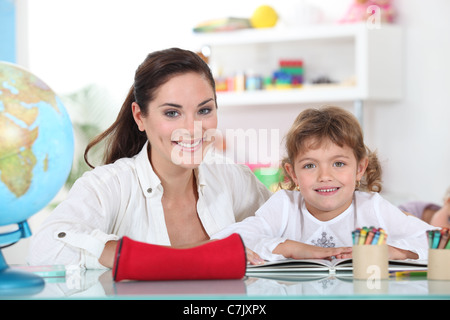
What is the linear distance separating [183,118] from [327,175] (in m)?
0.45

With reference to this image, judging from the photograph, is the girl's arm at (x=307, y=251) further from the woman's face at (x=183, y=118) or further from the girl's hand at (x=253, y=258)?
the woman's face at (x=183, y=118)

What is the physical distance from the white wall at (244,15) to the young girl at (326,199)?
2.86m

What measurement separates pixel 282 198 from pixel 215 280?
0.77 meters

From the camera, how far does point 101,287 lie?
113 cm

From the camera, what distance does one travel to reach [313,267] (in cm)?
135

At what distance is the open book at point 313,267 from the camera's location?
4.32ft

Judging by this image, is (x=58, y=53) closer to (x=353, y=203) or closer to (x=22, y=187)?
(x=353, y=203)

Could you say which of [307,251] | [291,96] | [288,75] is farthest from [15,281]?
[288,75]

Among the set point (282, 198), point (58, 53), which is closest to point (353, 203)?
point (282, 198)

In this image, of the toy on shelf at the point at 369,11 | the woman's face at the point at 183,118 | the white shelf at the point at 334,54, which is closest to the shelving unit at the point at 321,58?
the white shelf at the point at 334,54

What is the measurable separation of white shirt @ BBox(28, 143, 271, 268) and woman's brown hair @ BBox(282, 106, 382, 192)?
11.4 inches

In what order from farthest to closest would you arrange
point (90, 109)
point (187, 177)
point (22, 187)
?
point (90, 109)
point (187, 177)
point (22, 187)

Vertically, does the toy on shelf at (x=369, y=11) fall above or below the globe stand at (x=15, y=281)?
above

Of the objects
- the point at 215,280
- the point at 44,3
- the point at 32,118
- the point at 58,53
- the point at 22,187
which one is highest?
the point at 44,3
